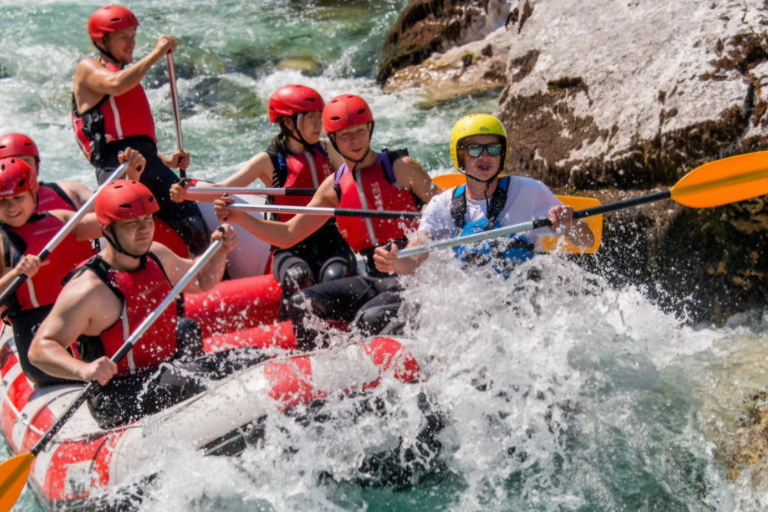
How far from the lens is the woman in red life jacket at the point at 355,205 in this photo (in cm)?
459

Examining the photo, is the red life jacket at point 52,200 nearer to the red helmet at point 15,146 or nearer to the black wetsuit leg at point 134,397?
the red helmet at point 15,146

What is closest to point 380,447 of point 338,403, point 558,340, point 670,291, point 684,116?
point 338,403

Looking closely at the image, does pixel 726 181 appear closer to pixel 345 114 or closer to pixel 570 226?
pixel 570 226

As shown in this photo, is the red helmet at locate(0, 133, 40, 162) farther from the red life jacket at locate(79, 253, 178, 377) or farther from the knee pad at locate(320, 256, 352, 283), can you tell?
the knee pad at locate(320, 256, 352, 283)

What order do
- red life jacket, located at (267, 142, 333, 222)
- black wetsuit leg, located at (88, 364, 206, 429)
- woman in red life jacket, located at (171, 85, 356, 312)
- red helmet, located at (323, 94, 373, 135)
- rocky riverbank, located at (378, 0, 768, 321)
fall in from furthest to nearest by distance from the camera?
red life jacket, located at (267, 142, 333, 222)
woman in red life jacket, located at (171, 85, 356, 312)
rocky riverbank, located at (378, 0, 768, 321)
red helmet, located at (323, 94, 373, 135)
black wetsuit leg, located at (88, 364, 206, 429)

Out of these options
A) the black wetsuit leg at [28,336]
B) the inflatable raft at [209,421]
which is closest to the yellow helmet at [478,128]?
the inflatable raft at [209,421]

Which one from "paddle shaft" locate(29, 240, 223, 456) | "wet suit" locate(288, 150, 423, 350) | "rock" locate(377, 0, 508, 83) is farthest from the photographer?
"rock" locate(377, 0, 508, 83)

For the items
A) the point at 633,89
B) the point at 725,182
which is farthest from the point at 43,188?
the point at 725,182

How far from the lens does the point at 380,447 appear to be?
4.12 m

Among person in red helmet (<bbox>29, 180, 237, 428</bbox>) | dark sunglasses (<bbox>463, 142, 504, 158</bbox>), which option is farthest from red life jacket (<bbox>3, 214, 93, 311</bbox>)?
dark sunglasses (<bbox>463, 142, 504, 158</bbox>)

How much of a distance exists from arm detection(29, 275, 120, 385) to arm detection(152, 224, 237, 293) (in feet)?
1.29

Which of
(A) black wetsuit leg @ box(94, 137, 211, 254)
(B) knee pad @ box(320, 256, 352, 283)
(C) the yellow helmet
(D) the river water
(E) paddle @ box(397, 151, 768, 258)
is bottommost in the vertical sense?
(D) the river water

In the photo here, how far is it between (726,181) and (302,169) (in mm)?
2509

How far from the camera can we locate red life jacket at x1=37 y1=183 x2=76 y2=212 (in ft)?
17.0
